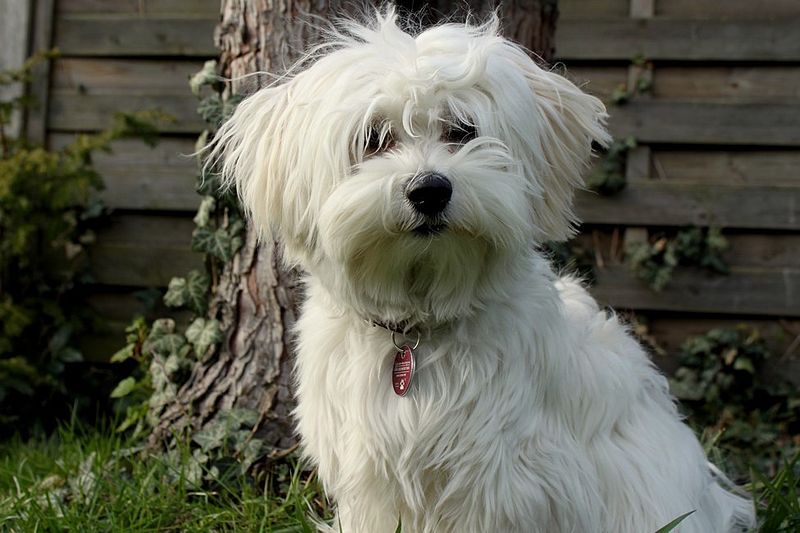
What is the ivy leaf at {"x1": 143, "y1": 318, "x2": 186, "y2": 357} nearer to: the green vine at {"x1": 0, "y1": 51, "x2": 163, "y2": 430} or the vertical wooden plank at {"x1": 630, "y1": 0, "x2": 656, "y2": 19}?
the green vine at {"x1": 0, "y1": 51, "x2": 163, "y2": 430}

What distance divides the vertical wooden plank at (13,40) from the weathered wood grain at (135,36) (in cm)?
19

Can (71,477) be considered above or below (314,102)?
below

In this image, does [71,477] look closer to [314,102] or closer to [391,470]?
[391,470]

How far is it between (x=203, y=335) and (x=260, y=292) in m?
0.33

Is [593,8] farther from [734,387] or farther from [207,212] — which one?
[207,212]

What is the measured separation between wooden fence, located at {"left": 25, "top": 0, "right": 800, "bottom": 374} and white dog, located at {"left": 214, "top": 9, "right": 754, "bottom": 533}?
2.62 metres

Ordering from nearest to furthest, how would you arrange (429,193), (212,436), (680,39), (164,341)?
(429,193)
(212,436)
(164,341)
(680,39)

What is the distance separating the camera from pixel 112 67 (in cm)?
554

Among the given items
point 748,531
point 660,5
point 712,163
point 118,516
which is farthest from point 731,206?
point 118,516

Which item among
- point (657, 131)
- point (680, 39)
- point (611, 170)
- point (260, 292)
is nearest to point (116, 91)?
point (260, 292)

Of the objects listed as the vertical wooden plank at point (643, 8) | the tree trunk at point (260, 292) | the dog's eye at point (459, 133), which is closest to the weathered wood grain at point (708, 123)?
the vertical wooden plank at point (643, 8)

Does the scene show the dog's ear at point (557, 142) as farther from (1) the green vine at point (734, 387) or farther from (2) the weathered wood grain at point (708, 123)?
(1) the green vine at point (734, 387)

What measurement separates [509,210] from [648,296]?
10.6 feet

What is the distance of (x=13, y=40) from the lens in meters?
5.55
